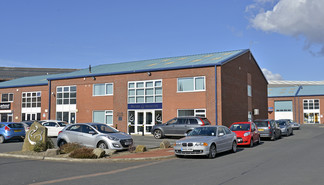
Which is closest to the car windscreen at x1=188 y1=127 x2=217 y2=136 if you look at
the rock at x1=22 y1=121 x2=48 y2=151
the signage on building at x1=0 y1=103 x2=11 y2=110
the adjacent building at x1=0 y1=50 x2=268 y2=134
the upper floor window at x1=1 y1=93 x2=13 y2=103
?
the rock at x1=22 y1=121 x2=48 y2=151

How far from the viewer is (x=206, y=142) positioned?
13.5 meters

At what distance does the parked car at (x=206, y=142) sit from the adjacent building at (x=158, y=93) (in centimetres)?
1082

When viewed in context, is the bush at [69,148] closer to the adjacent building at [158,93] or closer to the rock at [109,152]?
the rock at [109,152]

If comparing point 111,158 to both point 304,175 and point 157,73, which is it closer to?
point 304,175

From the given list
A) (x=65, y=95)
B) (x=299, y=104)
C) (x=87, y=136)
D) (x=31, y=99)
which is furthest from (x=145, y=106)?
(x=299, y=104)

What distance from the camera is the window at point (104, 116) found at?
31.5 meters

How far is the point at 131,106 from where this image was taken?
99.3 feet

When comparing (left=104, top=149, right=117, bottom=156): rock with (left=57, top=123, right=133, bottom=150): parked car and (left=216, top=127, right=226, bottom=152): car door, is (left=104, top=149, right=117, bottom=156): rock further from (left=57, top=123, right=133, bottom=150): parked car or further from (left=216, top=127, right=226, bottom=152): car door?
(left=216, top=127, right=226, bottom=152): car door

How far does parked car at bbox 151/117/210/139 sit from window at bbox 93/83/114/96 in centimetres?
867

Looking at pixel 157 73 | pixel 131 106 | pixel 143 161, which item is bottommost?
pixel 143 161

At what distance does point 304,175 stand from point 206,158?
17.1 ft

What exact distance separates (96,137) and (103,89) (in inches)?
671

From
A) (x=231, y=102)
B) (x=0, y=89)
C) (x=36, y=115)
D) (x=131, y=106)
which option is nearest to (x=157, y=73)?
(x=131, y=106)

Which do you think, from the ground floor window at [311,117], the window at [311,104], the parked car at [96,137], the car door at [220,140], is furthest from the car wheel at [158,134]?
the ground floor window at [311,117]
